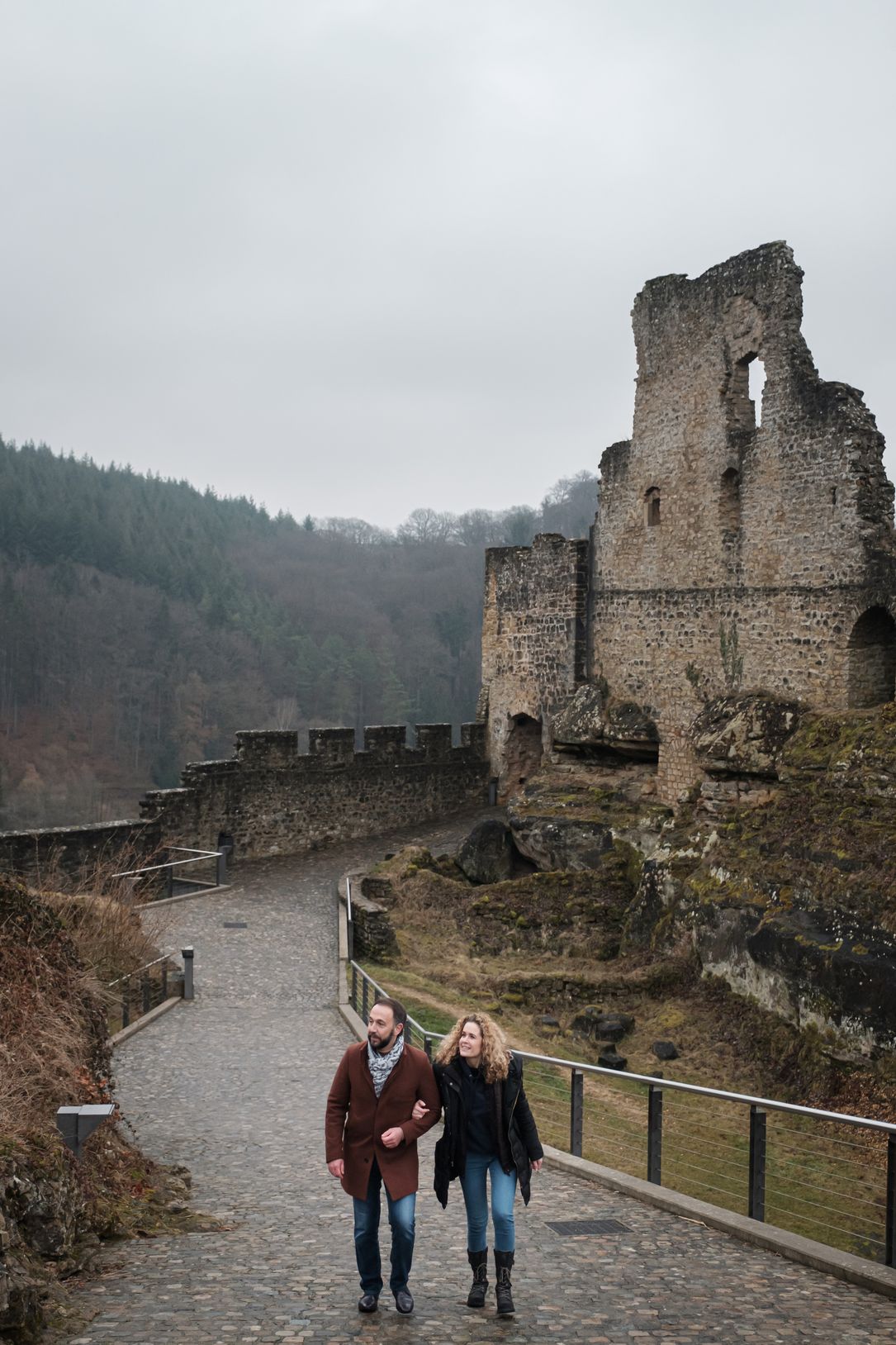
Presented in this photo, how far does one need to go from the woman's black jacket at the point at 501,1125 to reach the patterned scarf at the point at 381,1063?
0.69 feet

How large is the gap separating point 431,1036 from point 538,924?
6966 mm

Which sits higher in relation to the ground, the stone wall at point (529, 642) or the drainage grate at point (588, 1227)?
the stone wall at point (529, 642)

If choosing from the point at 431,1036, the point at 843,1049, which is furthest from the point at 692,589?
the point at 431,1036

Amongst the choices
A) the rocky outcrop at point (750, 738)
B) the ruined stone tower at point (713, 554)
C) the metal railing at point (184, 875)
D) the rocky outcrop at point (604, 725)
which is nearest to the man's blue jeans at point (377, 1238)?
the rocky outcrop at point (750, 738)

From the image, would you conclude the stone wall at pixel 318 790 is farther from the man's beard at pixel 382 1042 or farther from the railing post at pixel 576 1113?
the man's beard at pixel 382 1042

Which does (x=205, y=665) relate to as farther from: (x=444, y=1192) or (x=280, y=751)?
(x=444, y=1192)

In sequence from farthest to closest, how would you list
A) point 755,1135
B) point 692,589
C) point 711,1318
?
1. point 692,589
2. point 755,1135
3. point 711,1318

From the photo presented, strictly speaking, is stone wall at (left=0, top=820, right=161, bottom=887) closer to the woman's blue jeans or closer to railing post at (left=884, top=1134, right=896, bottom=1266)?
the woman's blue jeans

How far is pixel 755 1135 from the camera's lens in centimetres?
703

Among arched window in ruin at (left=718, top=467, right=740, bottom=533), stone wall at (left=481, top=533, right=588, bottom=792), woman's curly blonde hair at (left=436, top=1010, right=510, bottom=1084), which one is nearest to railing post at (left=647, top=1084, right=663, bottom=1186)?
woman's curly blonde hair at (left=436, top=1010, right=510, bottom=1084)

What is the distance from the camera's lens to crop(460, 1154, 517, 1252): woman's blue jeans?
5.43 meters

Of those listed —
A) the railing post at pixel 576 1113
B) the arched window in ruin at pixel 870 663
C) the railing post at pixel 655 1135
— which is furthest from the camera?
the arched window in ruin at pixel 870 663

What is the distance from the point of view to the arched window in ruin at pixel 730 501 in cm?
1864

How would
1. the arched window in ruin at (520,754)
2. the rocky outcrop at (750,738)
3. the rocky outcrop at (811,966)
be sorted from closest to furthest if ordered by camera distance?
the rocky outcrop at (811,966) → the rocky outcrop at (750,738) → the arched window in ruin at (520,754)
